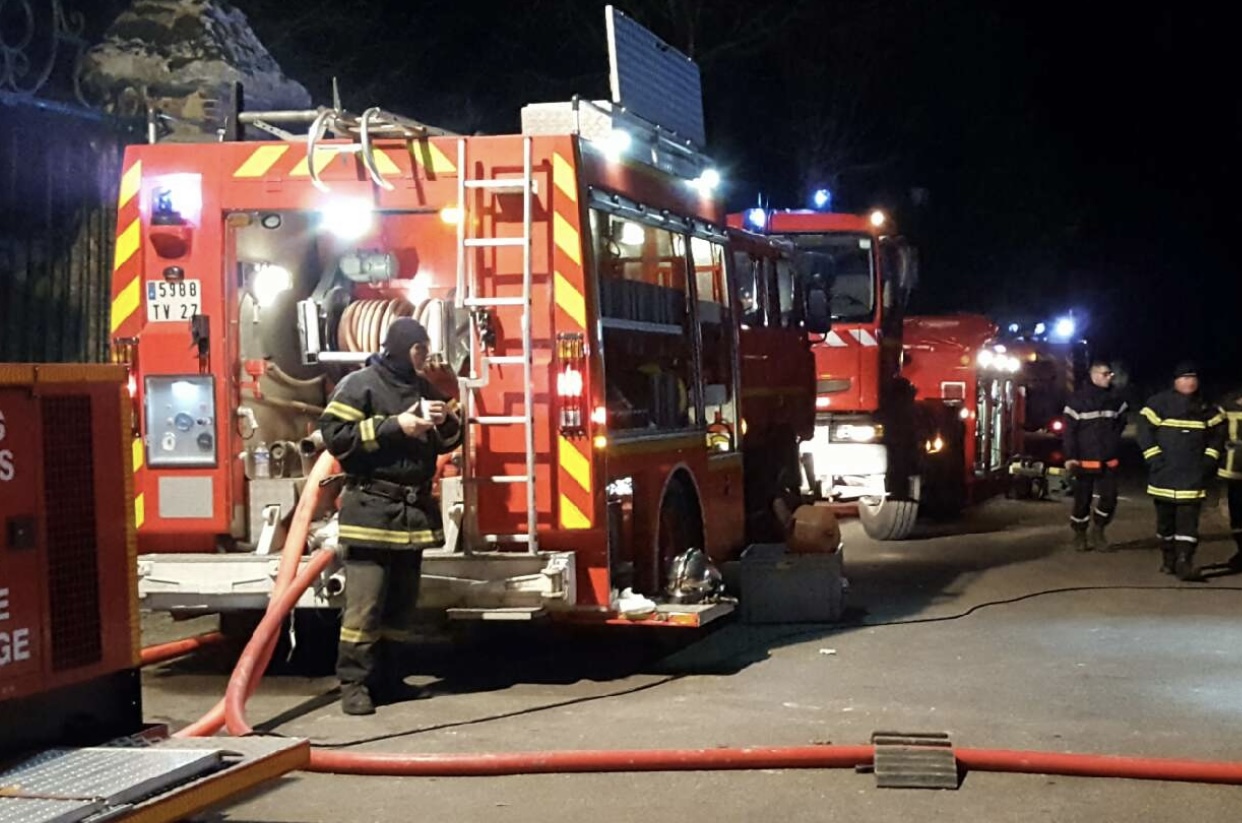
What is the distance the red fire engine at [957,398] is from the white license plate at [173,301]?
10148 millimetres

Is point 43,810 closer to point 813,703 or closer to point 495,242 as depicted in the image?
point 495,242

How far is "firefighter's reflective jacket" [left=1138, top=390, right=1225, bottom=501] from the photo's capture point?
471 inches

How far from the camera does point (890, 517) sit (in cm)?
1522

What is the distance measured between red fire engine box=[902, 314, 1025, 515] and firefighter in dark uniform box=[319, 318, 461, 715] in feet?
33.0

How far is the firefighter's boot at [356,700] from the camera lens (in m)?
7.29

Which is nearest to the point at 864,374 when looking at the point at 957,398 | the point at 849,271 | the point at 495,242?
the point at 849,271

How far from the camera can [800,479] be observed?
11.9m

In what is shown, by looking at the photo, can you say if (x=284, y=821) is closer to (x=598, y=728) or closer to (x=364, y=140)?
(x=598, y=728)

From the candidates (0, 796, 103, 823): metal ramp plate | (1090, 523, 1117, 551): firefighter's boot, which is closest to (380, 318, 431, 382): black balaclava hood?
(0, 796, 103, 823): metal ramp plate

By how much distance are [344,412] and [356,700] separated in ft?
4.26

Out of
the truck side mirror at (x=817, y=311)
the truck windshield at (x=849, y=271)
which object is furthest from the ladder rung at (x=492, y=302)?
the truck windshield at (x=849, y=271)

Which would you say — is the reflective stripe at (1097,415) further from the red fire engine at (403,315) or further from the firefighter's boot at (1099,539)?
the red fire engine at (403,315)

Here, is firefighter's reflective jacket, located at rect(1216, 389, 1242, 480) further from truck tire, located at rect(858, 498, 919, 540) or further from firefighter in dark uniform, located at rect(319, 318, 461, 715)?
firefighter in dark uniform, located at rect(319, 318, 461, 715)

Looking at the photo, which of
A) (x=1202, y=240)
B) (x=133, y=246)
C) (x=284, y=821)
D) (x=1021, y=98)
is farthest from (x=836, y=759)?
(x=1202, y=240)
